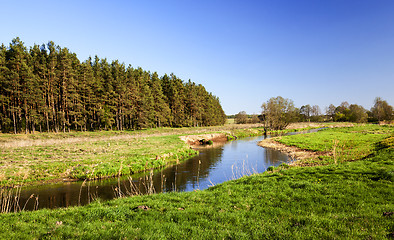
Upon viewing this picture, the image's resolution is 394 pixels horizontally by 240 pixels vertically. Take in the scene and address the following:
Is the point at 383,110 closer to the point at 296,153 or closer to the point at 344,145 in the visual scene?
the point at 296,153

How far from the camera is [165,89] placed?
302ft

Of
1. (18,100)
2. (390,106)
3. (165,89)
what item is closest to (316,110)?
(390,106)

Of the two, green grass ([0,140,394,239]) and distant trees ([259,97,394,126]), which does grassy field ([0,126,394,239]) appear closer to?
green grass ([0,140,394,239])

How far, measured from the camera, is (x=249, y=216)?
7.69 metres

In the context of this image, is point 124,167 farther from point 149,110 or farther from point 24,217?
point 149,110

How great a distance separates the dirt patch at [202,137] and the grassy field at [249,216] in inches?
1431

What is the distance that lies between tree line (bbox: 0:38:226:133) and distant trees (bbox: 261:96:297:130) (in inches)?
1562

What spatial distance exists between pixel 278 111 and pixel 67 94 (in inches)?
2760

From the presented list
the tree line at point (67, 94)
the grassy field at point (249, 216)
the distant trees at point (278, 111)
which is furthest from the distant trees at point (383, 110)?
the grassy field at point (249, 216)

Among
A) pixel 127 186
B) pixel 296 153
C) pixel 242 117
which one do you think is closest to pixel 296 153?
pixel 296 153

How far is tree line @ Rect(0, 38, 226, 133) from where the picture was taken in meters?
45.3

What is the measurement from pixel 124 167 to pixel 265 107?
210 feet

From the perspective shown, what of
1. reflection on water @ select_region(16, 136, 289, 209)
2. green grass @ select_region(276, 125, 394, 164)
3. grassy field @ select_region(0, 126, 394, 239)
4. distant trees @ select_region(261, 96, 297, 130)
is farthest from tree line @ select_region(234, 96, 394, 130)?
grassy field @ select_region(0, 126, 394, 239)

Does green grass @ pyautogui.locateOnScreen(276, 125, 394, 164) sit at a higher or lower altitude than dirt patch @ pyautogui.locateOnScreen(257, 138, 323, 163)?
higher
